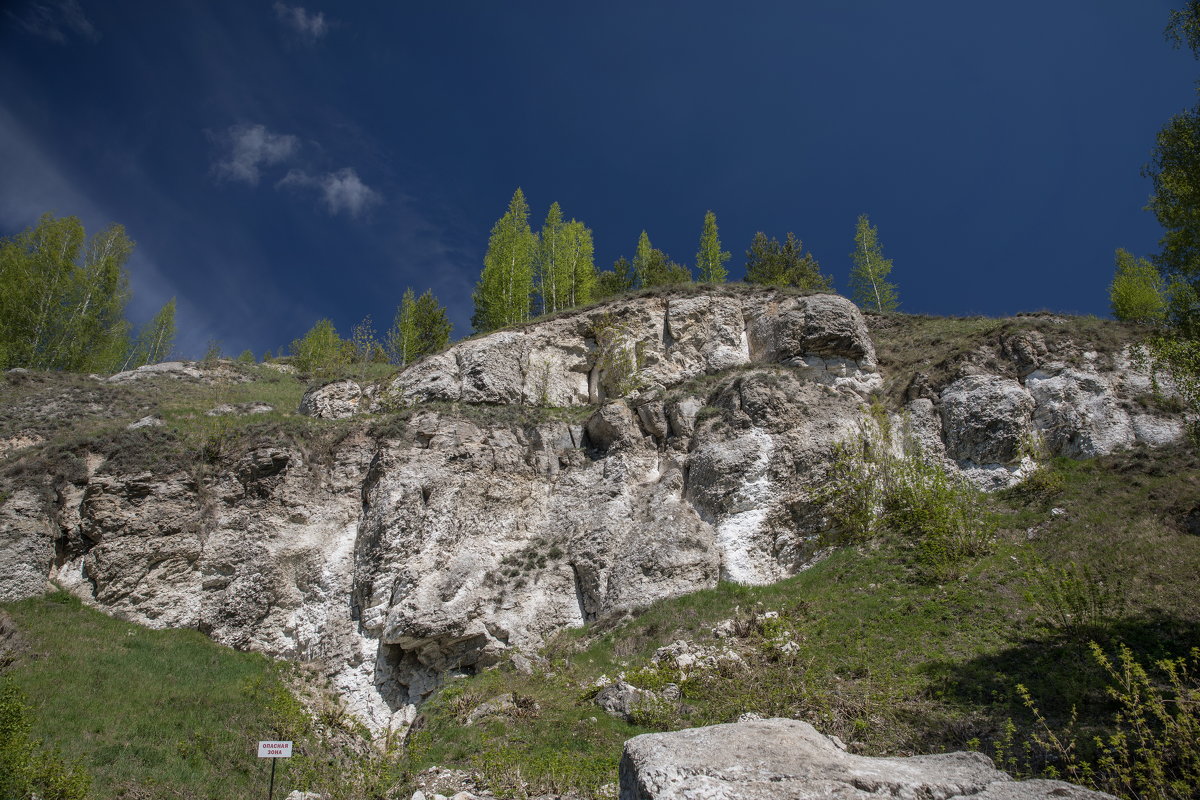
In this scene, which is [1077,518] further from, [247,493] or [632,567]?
[247,493]

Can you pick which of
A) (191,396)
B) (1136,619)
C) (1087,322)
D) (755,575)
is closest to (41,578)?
(191,396)

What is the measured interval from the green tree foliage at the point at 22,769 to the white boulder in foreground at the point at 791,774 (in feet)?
29.4

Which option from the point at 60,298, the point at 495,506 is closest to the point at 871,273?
the point at 495,506

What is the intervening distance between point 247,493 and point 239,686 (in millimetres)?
7631

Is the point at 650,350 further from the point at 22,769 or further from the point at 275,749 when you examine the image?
the point at 22,769

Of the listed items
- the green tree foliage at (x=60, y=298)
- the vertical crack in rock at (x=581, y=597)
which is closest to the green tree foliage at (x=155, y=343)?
the green tree foliage at (x=60, y=298)

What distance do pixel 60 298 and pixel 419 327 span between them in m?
21.9

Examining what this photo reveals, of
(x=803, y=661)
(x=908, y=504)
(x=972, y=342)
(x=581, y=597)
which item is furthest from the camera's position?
(x=972, y=342)

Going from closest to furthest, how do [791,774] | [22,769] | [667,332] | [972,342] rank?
[791,774]
[22,769]
[972,342]
[667,332]

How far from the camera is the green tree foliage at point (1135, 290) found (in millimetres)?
33281

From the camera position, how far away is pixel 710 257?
45.2 metres

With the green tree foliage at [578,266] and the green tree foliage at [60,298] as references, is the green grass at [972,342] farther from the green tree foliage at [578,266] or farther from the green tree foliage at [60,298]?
the green tree foliage at [60,298]

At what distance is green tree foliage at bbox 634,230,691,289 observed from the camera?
152ft

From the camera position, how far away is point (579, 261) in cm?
4353
